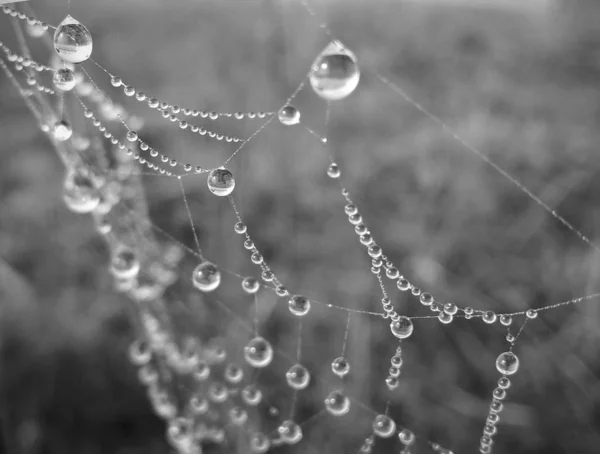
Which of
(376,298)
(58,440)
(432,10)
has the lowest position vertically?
(58,440)

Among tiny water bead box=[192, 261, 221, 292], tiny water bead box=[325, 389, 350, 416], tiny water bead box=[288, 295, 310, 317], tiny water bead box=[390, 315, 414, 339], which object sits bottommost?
tiny water bead box=[325, 389, 350, 416]

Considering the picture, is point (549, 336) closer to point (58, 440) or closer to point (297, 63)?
point (297, 63)

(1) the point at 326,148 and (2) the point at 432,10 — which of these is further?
(2) the point at 432,10

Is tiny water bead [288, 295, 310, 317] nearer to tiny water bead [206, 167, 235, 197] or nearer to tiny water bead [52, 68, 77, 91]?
tiny water bead [206, 167, 235, 197]

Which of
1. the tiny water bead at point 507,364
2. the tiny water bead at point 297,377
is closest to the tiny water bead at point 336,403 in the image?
the tiny water bead at point 297,377

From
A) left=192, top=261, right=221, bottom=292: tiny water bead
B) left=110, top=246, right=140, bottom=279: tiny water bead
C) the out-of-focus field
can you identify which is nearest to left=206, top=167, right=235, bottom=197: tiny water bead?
left=192, top=261, right=221, bottom=292: tiny water bead

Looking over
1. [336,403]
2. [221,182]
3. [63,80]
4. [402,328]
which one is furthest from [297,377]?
[63,80]

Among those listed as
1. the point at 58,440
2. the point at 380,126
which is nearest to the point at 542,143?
the point at 380,126
